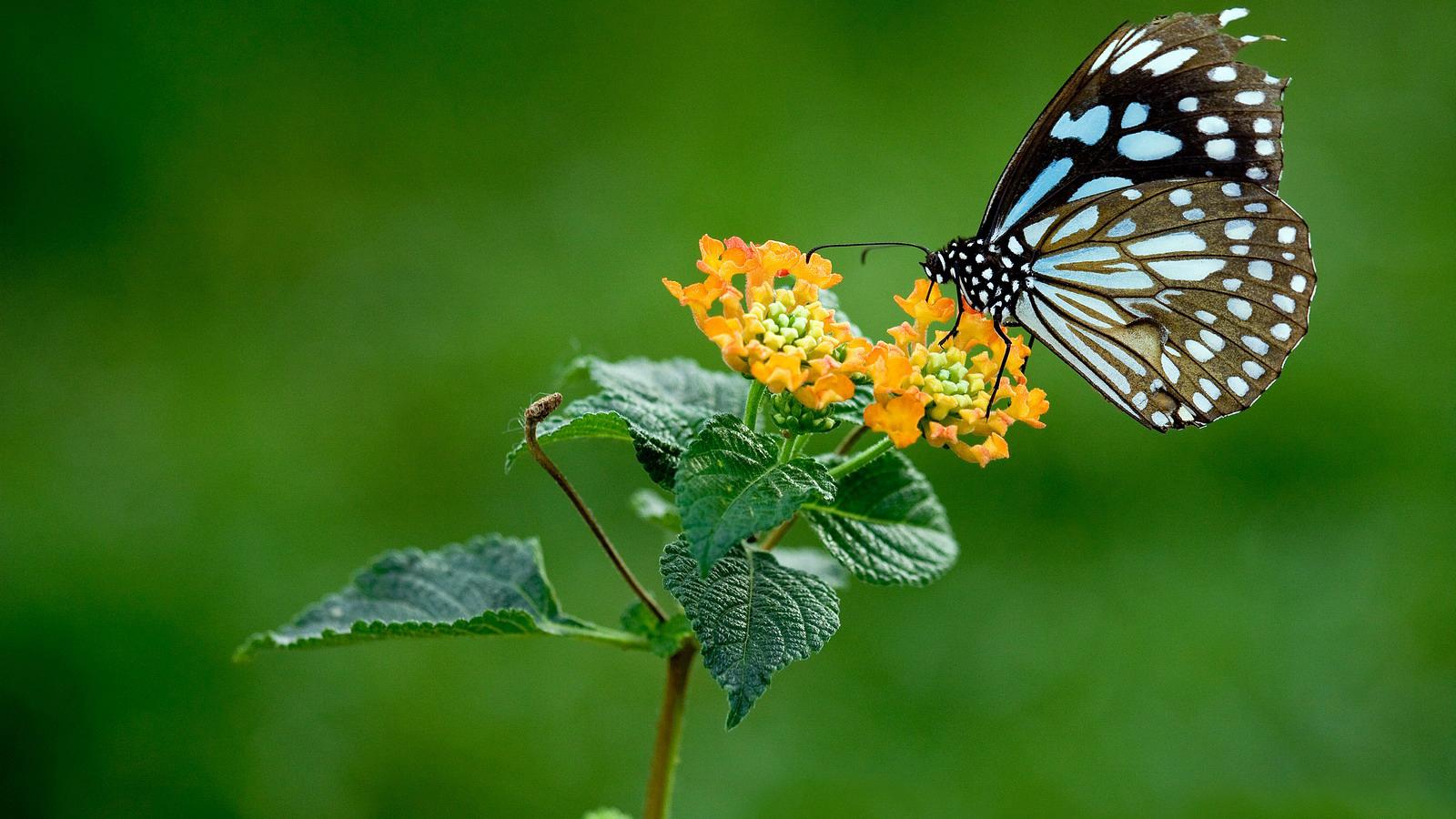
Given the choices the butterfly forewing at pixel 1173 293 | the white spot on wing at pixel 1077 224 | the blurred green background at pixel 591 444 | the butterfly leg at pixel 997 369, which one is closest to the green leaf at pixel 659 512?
the butterfly leg at pixel 997 369

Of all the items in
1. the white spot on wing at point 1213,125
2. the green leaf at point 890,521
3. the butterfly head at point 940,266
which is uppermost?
the butterfly head at point 940,266

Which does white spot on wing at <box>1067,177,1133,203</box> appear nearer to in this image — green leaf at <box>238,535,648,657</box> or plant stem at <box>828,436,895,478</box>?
plant stem at <box>828,436,895,478</box>

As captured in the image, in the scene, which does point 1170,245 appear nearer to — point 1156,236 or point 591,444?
point 1156,236

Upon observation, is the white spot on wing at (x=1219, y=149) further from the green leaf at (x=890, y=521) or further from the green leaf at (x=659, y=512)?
the green leaf at (x=659, y=512)

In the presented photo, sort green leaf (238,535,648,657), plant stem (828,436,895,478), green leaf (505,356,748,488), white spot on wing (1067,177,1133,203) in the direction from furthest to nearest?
white spot on wing (1067,177,1133,203) → green leaf (238,535,648,657) → plant stem (828,436,895,478) → green leaf (505,356,748,488)

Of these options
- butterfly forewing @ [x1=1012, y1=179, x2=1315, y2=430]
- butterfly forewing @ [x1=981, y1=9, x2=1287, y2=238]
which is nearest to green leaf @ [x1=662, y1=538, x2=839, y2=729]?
butterfly forewing @ [x1=1012, y1=179, x2=1315, y2=430]

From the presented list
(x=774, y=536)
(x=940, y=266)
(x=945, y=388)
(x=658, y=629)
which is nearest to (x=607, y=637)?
(x=658, y=629)
